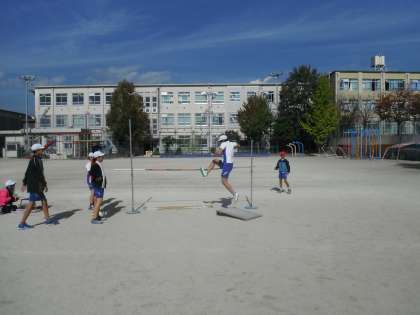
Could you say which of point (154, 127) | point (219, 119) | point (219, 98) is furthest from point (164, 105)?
point (219, 119)

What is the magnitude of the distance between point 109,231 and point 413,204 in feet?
27.6

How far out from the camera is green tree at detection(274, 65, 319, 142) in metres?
59.8

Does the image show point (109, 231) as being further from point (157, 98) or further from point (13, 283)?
point (157, 98)

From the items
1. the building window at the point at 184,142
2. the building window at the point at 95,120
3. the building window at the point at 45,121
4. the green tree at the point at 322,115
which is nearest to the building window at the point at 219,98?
the building window at the point at 184,142

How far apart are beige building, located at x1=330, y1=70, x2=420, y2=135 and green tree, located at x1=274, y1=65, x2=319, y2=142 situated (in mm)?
5022

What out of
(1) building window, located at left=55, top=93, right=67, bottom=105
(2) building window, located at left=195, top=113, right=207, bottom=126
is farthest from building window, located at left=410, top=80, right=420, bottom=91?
(1) building window, located at left=55, top=93, right=67, bottom=105

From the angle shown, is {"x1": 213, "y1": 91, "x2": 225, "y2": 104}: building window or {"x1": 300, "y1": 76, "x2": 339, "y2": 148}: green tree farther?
{"x1": 213, "y1": 91, "x2": 225, "y2": 104}: building window

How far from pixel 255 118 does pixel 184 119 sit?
1506 centimetres

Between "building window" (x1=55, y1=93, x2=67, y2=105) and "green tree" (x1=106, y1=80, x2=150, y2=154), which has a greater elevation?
"building window" (x1=55, y1=93, x2=67, y2=105)

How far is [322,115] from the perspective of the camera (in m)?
56.5

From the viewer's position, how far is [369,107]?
60.8m

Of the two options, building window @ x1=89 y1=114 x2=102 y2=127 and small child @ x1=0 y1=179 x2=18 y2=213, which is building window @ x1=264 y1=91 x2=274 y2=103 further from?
small child @ x1=0 y1=179 x2=18 y2=213

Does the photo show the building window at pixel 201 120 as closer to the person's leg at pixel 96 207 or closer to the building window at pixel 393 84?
the building window at pixel 393 84

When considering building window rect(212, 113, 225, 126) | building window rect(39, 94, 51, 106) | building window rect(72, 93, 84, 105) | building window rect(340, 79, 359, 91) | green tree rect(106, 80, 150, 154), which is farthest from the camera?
building window rect(39, 94, 51, 106)
